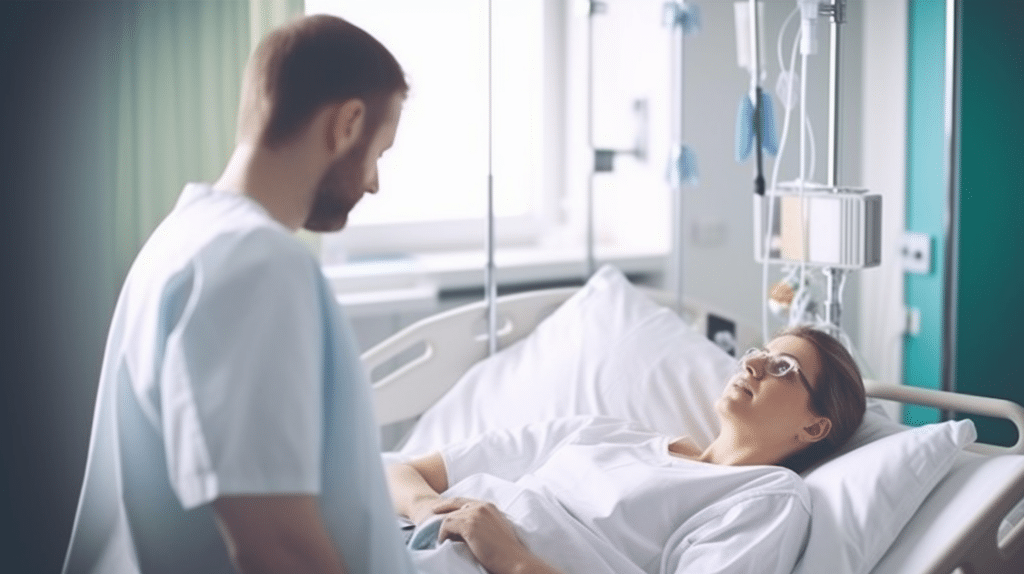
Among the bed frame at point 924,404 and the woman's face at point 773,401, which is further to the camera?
the woman's face at point 773,401

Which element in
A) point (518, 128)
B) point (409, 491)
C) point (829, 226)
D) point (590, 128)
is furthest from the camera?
point (518, 128)

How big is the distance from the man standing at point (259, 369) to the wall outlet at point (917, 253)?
2.15 meters

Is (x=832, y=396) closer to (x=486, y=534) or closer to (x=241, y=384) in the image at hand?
(x=486, y=534)

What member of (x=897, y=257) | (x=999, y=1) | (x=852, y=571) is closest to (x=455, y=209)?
(x=897, y=257)

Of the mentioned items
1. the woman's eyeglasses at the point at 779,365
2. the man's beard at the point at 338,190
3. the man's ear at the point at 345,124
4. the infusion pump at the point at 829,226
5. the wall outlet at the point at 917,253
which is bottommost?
the woman's eyeglasses at the point at 779,365

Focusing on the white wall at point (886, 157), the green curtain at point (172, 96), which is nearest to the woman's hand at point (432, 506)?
the green curtain at point (172, 96)

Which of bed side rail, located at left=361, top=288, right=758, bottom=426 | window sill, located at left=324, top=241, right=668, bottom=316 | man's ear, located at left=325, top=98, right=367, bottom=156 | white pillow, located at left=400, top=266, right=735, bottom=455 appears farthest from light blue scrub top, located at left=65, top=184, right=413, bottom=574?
window sill, located at left=324, top=241, right=668, bottom=316

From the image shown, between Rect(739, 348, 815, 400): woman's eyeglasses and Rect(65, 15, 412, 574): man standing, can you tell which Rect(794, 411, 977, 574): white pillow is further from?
Rect(65, 15, 412, 574): man standing

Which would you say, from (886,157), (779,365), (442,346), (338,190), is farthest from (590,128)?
(338,190)

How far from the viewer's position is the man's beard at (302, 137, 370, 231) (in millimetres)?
1214

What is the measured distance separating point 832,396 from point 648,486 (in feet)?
1.03

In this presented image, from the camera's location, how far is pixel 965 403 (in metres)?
1.80

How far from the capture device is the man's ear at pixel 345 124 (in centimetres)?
119

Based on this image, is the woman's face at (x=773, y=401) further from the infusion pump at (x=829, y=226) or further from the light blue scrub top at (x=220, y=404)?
the light blue scrub top at (x=220, y=404)
